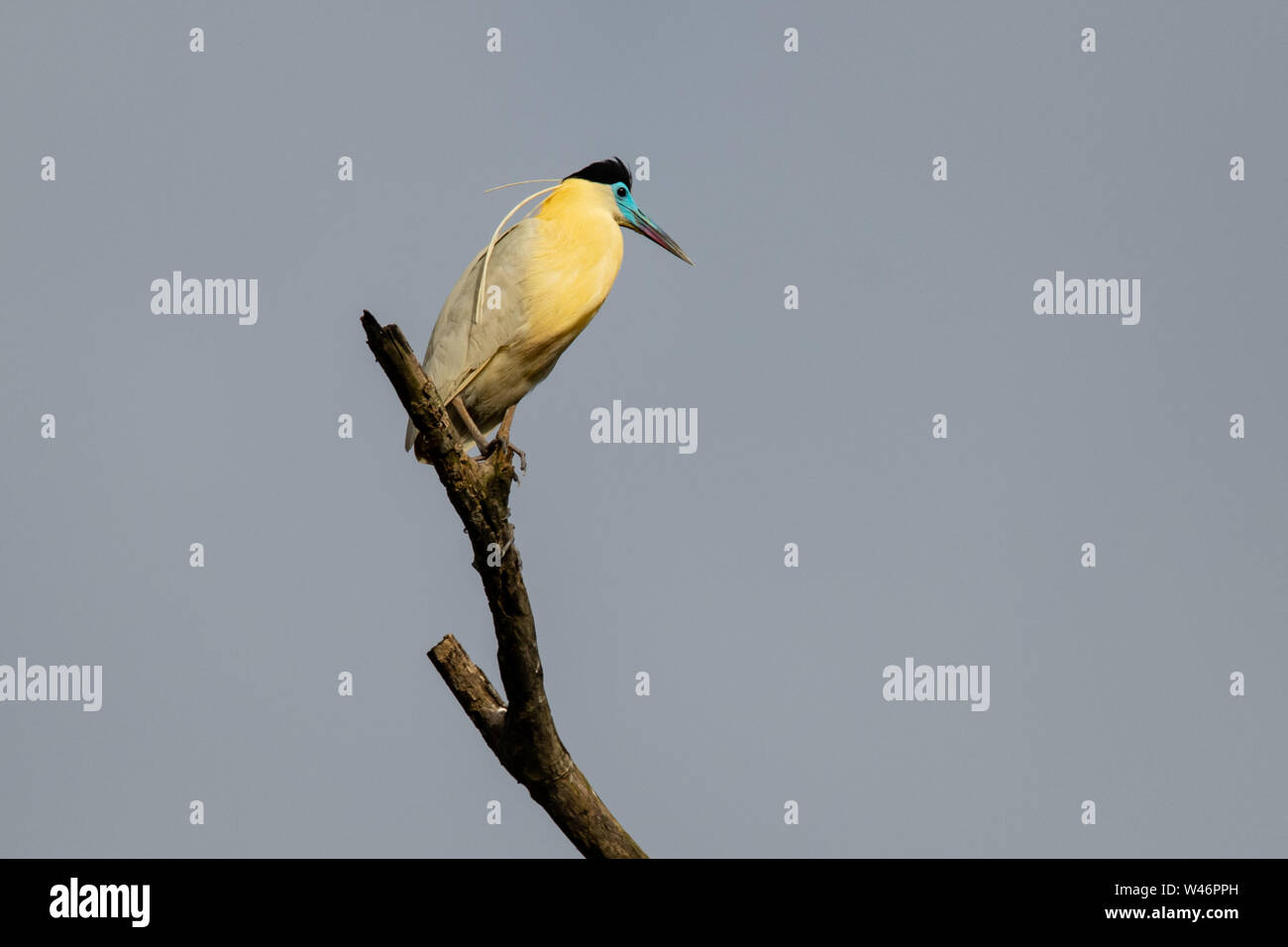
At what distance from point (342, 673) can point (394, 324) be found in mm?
3750

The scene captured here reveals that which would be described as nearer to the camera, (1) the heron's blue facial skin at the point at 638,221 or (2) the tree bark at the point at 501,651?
(2) the tree bark at the point at 501,651

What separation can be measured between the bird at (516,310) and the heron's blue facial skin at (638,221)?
28 cm

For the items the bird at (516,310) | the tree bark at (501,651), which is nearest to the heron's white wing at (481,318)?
the bird at (516,310)

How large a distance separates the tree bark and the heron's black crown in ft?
6.19

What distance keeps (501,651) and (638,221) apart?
110 inches

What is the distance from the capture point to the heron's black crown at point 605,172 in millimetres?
8052

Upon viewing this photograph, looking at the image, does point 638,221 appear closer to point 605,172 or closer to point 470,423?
point 605,172

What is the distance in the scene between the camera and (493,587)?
21.5ft

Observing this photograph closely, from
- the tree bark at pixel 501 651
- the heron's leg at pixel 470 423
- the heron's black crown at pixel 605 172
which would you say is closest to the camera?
the tree bark at pixel 501 651

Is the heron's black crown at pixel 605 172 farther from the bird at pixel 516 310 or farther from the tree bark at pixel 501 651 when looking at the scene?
the tree bark at pixel 501 651

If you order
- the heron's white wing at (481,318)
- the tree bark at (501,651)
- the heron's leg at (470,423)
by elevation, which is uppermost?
the heron's white wing at (481,318)
